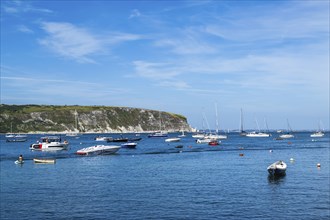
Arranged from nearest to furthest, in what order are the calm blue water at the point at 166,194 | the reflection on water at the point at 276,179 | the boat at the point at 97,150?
the calm blue water at the point at 166,194 → the reflection on water at the point at 276,179 → the boat at the point at 97,150

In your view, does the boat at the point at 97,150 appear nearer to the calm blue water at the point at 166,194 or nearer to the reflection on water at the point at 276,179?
the calm blue water at the point at 166,194

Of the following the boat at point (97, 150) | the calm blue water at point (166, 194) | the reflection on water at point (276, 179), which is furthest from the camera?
the boat at point (97, 150)

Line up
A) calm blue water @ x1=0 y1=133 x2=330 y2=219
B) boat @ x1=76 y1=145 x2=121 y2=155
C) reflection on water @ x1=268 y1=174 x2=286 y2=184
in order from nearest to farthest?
1. calm blue water @ x1=0 y1=133 x2=330 y2=219
2. reflection on water @ x1=268 y1=174 x2=286 y2=184
3. boat @ x1=76 y1=145 x2=121 y2=155

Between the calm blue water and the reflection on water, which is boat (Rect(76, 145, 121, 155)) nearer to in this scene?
the calm blue water

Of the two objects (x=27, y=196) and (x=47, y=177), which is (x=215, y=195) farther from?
(x=47, y=177)

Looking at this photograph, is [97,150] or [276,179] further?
[97,150]

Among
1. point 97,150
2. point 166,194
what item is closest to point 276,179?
point 166,194

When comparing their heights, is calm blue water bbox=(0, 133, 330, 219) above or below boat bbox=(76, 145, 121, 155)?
below

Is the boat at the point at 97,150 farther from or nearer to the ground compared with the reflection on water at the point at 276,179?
farther from the ground

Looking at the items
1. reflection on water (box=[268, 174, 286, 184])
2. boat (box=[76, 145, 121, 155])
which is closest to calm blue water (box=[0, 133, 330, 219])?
reflection on water (box=[268, 174, 286, 184])

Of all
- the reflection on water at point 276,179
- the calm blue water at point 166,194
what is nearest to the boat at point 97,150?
the calm blue water at point 166,194

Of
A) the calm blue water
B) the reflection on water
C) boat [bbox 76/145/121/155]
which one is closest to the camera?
the calm blue water

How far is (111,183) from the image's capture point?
206 ft

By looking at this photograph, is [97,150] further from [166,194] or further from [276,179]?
[166,194]
